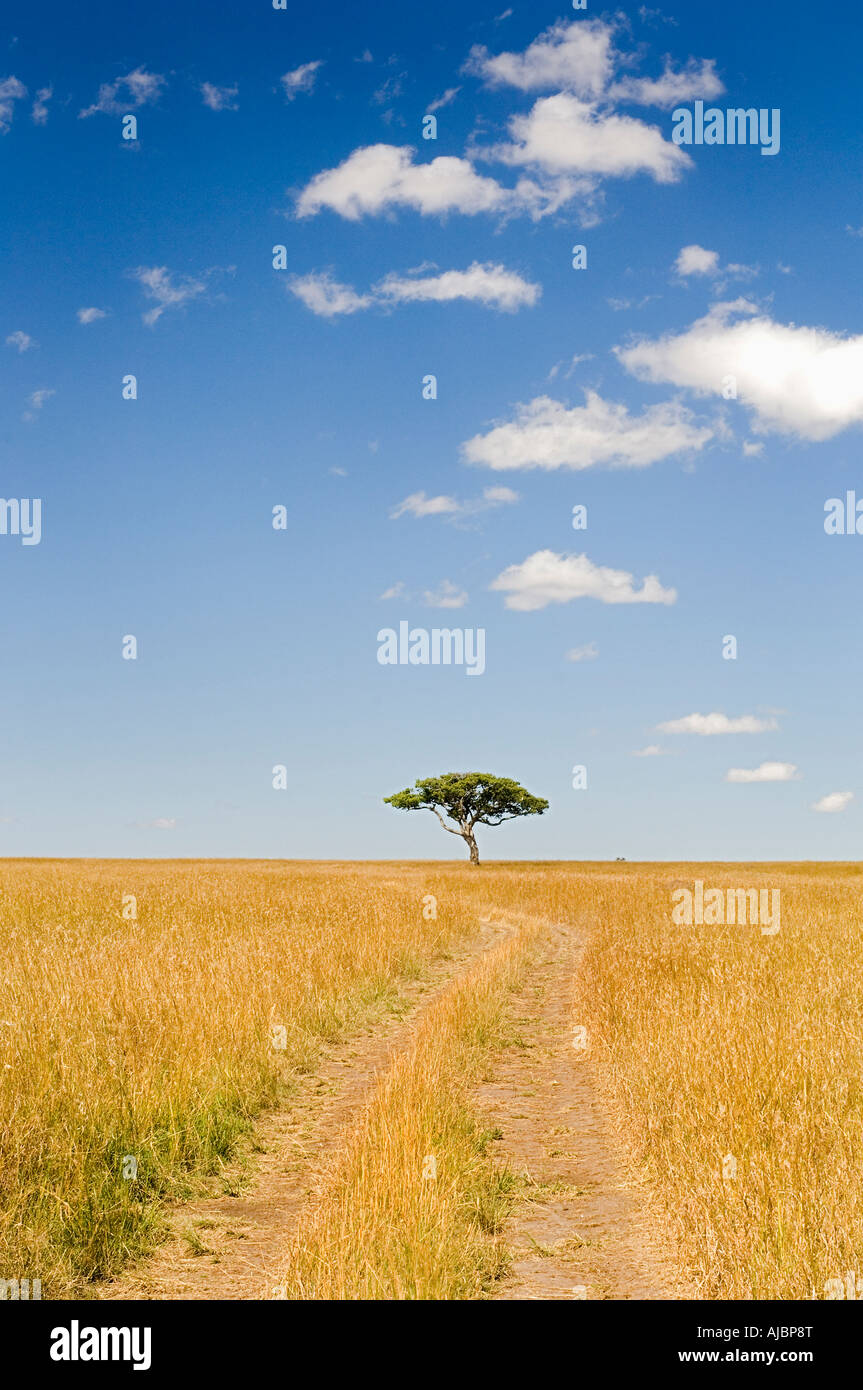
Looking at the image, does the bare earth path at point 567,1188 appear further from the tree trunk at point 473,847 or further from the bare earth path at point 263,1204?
the tree trunk at point 473,847

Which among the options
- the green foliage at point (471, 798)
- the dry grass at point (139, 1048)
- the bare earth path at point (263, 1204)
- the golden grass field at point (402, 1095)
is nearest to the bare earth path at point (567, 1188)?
the golden grass field at point (402, 1095)

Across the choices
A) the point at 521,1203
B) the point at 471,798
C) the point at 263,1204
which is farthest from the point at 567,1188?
the point at 471,798

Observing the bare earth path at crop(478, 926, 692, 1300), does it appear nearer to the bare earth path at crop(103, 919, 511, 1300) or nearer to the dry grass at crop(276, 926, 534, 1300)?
the dry grass at crop(276, 926, 534, 1300)

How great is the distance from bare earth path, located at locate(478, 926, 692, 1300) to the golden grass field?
0.57 feet

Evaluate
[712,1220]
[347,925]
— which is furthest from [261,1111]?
[347,925]

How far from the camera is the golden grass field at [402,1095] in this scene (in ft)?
16.6

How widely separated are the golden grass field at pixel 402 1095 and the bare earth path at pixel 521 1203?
7.6 inches

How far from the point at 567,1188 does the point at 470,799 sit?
67393 mm

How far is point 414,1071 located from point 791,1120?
3262 millimetres

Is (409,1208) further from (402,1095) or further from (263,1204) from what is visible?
(402,1095)

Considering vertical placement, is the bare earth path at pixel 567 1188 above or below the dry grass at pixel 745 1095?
below

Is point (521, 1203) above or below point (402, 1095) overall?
below

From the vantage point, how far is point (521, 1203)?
6230 mm

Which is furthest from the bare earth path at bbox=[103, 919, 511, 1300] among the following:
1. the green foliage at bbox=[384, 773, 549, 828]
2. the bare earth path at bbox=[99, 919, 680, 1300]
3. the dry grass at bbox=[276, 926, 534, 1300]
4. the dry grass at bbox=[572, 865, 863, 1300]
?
the green foliage at bbox=[384, 773, 549, 828]
